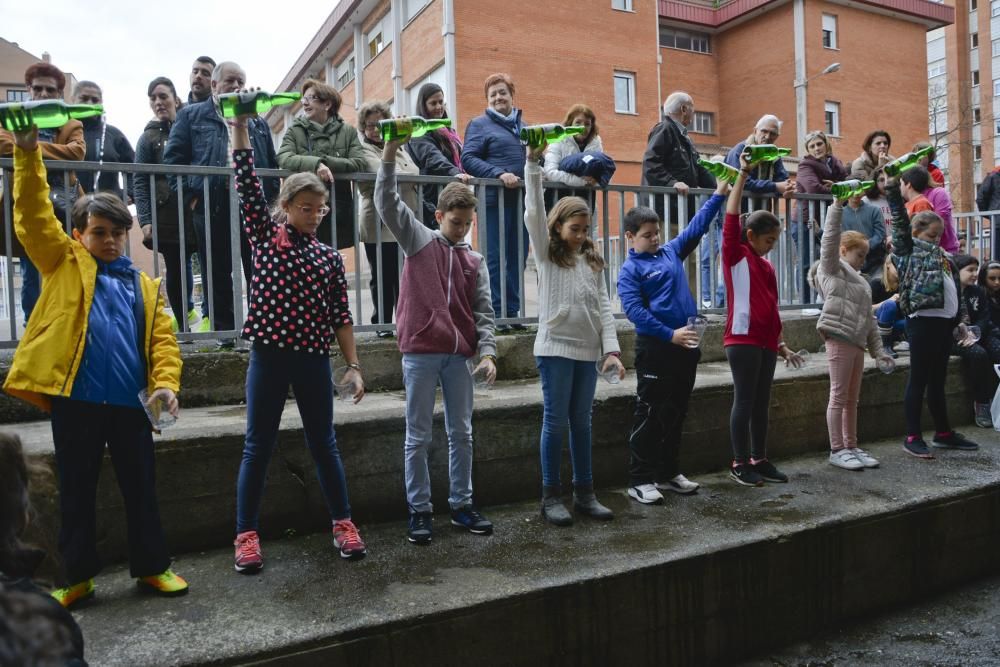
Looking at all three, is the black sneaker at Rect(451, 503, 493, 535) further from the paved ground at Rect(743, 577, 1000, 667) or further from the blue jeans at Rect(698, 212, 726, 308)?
the blue jeans at Rect(698, 212, 726, 308)

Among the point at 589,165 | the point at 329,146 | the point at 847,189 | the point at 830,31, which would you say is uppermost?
the point at 830,31

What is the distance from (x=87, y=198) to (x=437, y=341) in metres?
1.67

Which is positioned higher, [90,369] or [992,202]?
[992,202]

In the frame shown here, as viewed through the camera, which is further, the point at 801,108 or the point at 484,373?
the point at 801,108

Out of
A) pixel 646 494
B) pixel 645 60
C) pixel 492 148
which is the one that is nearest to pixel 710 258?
pixel 492 148

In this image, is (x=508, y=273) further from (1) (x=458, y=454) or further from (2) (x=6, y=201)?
(2) (x=6, y=201)

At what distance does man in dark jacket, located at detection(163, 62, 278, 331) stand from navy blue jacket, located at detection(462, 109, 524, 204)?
1.50 meters

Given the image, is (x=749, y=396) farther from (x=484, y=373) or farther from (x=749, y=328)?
(x=484, y=373)

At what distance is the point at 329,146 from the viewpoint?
219 inches

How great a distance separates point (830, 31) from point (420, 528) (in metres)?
30.1

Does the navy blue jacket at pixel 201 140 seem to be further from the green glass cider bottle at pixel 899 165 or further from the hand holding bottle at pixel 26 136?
the green glass cider bottle at pixel 899 165

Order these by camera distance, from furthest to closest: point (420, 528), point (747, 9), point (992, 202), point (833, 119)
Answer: point (747, 9)
point (833, 119)
point (992, 202)
point (420, 528)

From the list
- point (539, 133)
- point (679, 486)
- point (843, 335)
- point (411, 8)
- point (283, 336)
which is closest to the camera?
point (283, 336)

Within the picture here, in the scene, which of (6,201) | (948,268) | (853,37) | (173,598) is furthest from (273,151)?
(853,37)
